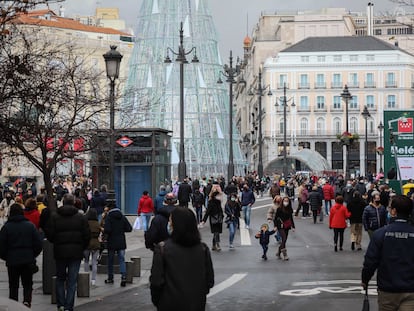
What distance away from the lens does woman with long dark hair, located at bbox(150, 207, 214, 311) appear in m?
7.64

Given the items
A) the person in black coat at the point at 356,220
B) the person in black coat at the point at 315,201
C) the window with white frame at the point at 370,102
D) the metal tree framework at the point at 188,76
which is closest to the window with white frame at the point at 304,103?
the window with white frame at the point at 370,102

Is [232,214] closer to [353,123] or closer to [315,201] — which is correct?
[315,201]

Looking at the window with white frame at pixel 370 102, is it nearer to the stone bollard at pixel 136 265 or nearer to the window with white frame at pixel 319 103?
the window with white frame at pixel 319 103

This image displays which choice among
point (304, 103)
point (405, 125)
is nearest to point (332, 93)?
point (304, 103)

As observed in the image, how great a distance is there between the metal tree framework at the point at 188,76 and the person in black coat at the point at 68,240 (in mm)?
52937

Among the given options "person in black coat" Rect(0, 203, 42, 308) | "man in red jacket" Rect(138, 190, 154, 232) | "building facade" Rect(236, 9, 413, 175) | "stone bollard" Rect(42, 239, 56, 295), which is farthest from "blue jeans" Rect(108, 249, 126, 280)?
"building facade" Rect(236, 9, 413, 175)

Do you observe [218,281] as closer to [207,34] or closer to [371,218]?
[371,218]

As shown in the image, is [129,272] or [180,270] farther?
[129,272]

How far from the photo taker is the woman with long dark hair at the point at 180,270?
7.64 meters

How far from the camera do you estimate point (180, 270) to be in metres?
7.67

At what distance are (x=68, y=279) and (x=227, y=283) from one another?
528 centimetres

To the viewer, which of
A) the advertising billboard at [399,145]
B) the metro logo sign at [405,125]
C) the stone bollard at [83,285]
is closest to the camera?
the stone bollard at [83,285]

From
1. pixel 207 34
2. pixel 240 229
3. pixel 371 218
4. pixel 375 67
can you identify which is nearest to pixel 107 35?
pixel 375 67

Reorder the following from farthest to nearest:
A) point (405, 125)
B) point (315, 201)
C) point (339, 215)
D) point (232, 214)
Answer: point (315, 201)
point (405, 125)
point (232, 214)
point (339, 215)
